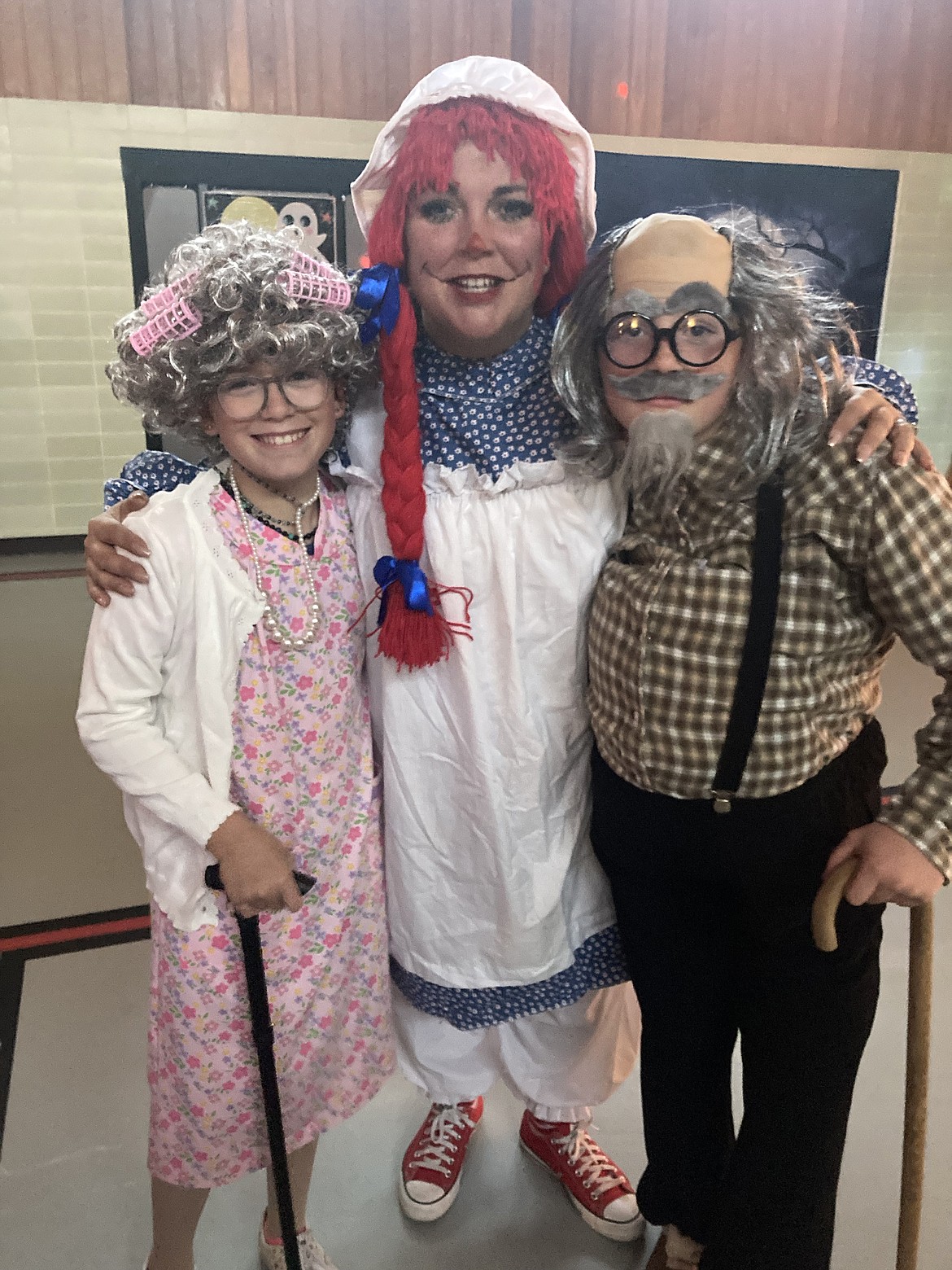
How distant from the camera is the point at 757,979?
121 cm

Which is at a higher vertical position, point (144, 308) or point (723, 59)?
point (723, 59)

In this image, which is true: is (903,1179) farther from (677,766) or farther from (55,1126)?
(55,1126)

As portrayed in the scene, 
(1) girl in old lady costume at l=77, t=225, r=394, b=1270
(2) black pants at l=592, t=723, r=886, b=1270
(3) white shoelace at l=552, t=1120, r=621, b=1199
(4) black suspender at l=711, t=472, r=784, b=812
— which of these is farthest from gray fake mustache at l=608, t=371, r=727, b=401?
(3) white shoelace at l=552, t=1120, r=621, b=1199

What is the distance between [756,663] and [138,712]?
2.44 ft

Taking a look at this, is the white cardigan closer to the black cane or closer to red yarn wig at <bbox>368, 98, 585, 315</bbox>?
the black cane

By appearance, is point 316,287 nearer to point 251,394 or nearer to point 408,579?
point 251,394

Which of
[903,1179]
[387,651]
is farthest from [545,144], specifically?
[903,1179]

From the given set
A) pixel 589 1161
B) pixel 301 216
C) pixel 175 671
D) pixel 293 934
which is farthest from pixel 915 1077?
pixel 301 216

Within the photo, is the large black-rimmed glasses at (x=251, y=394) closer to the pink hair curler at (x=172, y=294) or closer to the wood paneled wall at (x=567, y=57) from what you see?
the pink hair curler at (x=172, y=294)

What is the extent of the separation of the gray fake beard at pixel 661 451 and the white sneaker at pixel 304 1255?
126 cm

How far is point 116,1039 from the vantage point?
77.1 inches

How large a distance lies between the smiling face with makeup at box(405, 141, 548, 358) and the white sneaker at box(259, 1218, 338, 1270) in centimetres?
140

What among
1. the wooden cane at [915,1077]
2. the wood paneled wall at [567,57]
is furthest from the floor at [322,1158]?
the wood paneled wall at [567,57]

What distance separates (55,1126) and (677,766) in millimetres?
1412
